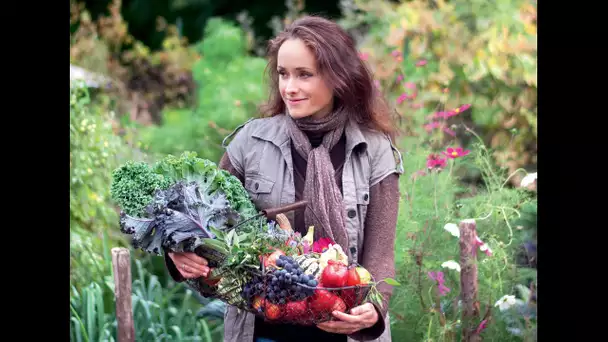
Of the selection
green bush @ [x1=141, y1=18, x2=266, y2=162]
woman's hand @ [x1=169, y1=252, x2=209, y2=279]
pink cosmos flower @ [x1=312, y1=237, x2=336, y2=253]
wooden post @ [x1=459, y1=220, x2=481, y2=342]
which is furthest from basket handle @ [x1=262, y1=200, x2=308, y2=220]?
green bush @ [x1=141, y1=18, x2=266, y2=162]

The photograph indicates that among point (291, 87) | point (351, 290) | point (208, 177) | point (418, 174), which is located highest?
point (291, 87)

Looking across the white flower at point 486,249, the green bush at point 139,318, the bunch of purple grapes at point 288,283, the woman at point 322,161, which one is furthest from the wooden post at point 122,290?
the bunch of purple grapes at point 288,283

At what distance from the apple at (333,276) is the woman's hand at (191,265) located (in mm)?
362

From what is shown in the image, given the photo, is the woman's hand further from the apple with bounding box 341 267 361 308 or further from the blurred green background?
the blurred green background

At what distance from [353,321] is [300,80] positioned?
2.55 ft

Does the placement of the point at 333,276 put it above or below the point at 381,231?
below

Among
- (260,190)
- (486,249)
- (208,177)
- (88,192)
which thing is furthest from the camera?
(88,192)

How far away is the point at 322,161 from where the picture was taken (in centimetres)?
255

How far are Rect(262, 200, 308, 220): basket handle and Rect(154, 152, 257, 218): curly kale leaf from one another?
0.09m

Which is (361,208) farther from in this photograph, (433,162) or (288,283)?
(433,162)

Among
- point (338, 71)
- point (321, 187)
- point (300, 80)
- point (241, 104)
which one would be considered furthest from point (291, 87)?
point (241, 104)

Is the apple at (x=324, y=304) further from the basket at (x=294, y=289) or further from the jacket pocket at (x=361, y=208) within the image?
the jacket pocket at (x=361, y=208)
